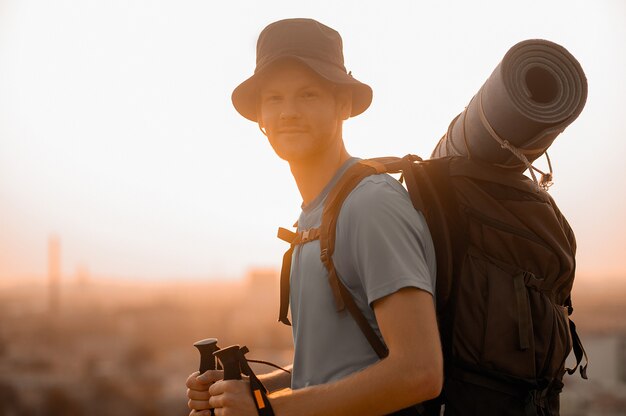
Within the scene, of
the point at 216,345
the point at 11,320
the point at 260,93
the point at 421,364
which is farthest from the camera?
the point at 11,320

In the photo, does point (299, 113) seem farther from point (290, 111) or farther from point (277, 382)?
point (277, 382)

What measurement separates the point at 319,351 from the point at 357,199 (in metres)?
0.40

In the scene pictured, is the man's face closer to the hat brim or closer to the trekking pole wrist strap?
the hat brim

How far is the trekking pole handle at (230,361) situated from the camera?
1654 millimetres

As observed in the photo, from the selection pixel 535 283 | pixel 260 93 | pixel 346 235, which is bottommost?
pixel 535 283

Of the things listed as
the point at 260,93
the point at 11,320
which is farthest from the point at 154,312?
the point at 260,93

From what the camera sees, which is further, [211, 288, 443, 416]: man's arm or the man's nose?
the man's nose

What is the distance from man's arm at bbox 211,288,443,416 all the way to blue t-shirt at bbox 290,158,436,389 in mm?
41

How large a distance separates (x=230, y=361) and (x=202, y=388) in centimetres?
20

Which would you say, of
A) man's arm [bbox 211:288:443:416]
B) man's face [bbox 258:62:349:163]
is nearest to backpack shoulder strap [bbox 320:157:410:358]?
man's arm [bbox 211:288:443:416]

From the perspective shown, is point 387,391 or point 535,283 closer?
point 387,391

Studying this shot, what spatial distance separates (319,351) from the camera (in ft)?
5.47

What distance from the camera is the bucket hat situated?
189cm

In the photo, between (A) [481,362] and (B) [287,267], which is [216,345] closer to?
(B) [287,267]
